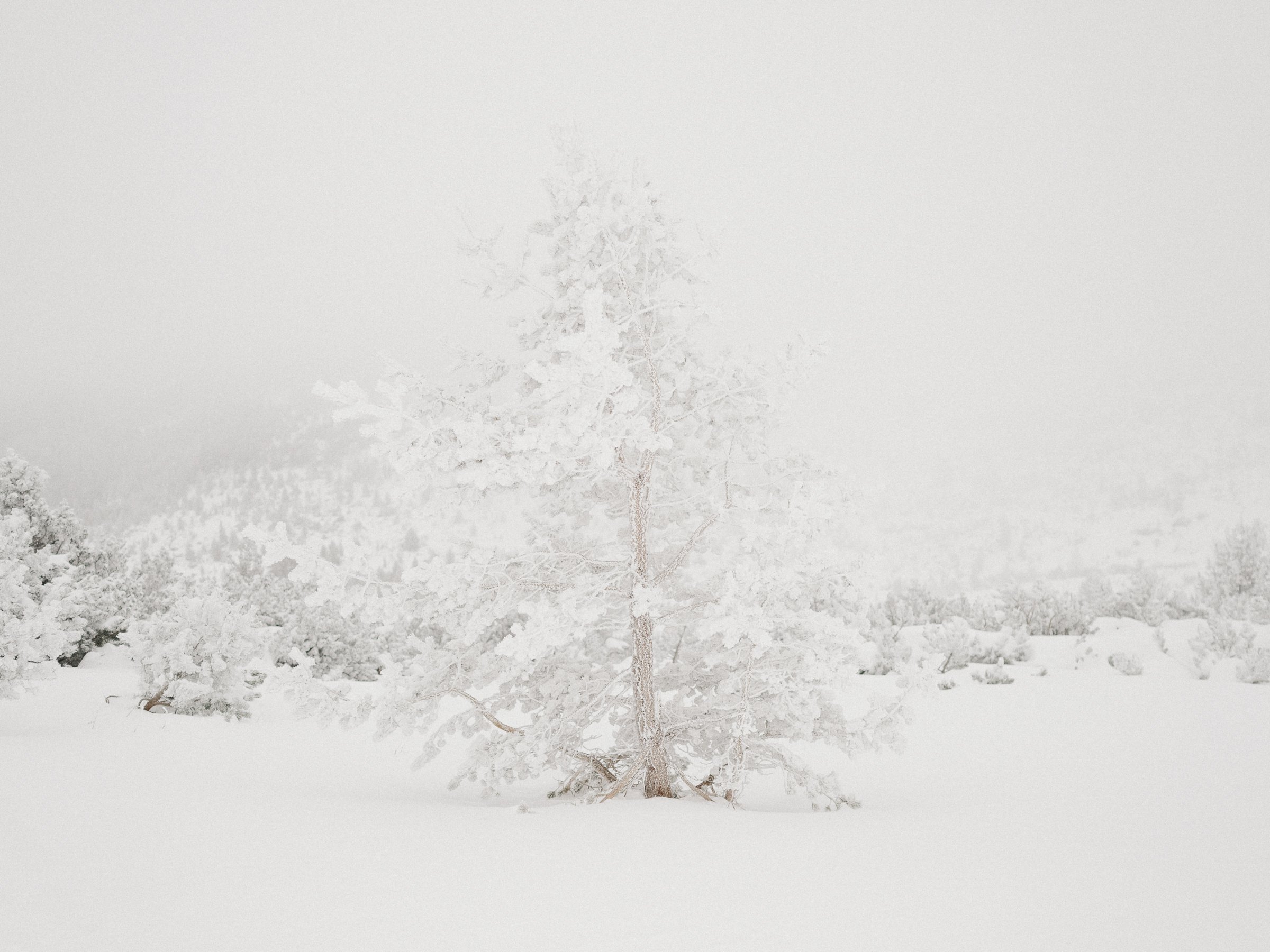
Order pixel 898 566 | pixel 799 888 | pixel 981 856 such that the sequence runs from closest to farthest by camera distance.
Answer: pixel 799 888, pixel 981 856, pixel 898 566

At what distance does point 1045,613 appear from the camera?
13438 mm

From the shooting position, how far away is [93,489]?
4262cm

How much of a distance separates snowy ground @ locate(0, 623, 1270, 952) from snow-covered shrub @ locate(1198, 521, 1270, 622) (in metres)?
9.75

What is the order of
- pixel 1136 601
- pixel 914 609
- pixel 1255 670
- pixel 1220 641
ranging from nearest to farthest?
pixel 1255 670 → pixel 1220 641 → pixel 1136 601 → pixel 914 609

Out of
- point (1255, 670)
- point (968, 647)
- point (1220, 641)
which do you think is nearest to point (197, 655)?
point (968, 647)

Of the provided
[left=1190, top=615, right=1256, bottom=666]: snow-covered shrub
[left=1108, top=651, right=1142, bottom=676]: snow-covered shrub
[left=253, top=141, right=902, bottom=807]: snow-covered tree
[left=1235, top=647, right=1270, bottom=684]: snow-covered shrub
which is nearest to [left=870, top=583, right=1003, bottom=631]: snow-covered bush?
[left=1108, top=651, right=1142, bottom=676]: snow-covered shrub

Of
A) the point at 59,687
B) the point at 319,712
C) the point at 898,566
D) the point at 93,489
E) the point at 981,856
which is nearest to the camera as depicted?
the point at 981,856

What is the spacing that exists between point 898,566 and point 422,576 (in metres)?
32.7

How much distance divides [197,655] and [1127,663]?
554 inches

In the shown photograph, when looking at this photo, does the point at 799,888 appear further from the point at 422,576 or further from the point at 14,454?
the point at 14,454

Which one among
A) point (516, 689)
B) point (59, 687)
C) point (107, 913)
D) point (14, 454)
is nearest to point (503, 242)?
point (516, 689)

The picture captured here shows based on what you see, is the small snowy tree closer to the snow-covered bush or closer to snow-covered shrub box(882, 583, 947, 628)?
the snow-covered bush

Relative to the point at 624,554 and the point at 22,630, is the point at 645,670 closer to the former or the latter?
the point at 624,554

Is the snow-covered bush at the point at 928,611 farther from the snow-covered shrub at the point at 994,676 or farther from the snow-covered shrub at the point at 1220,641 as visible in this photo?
the snow-covered shrub at the point at 1220,641
